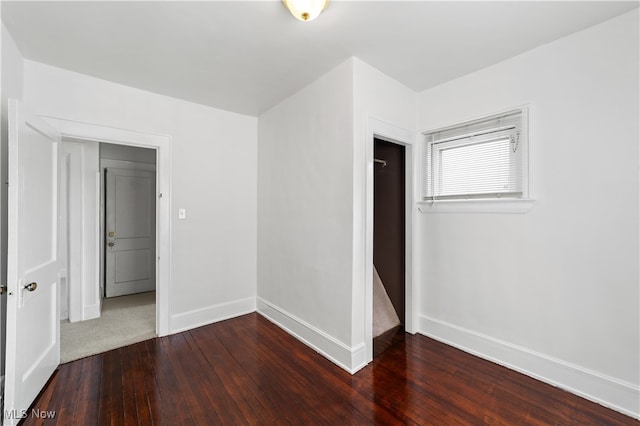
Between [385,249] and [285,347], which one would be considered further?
[385,249]

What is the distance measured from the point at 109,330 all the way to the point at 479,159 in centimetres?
429

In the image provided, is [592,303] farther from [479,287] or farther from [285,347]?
[285,347]

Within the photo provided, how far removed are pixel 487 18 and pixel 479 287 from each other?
217 centimetres

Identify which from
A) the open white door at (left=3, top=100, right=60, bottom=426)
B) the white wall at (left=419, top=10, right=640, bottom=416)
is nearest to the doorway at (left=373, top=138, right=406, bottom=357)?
the white wall at (left=419, top=10, right=640, bottom=416)

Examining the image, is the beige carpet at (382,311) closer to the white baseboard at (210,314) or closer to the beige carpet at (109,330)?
the white baseboard at (210,314)

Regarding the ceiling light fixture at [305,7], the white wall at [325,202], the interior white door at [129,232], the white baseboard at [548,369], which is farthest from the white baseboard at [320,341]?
the interior white door at [129,232]

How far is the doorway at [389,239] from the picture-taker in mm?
3264

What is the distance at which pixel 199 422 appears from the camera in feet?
6.08

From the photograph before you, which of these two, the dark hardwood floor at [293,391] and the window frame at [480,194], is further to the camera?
the window frame at [480,194]

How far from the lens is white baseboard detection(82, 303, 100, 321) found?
3.47 metres

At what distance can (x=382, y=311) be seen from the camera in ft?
10.8

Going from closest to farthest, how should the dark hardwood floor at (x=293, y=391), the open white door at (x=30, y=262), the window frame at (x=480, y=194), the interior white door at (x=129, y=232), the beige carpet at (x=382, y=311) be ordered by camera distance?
the open white door at (x=30, y=262) < the dark hardwood floor at (x=293, y=391) < the window frame at (x=480, y=194) < the beige carpet at (x=382, y=311) < the interior white door at (x=129, y=232)

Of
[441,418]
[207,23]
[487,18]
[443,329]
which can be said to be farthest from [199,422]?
[487,18]

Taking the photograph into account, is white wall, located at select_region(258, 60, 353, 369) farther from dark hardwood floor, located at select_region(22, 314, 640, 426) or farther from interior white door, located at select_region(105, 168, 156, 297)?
interior white door, located at select_region(105, 168, 156, 297)
